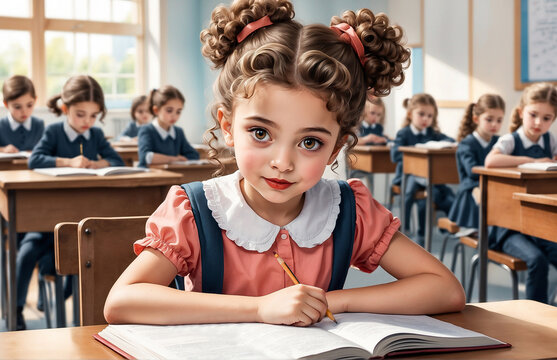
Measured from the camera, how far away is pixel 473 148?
4.18 m

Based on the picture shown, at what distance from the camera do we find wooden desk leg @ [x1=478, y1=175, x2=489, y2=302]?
2988 millimetres

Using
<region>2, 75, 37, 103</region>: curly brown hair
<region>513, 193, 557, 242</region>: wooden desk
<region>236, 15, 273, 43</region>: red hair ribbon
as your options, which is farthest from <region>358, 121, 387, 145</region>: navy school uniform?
<region>236, 15, 273, 43</region>: red hair ribbon

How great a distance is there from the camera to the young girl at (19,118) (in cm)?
510

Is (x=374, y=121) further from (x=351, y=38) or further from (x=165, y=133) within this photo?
(x=351, y=38)

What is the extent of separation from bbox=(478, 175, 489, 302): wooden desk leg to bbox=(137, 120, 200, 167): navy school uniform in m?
2.19

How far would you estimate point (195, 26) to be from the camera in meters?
9.24

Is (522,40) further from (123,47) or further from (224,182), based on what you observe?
(224,182)

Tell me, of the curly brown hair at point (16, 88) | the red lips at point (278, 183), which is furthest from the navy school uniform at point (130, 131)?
the red lips at point (278, 183)

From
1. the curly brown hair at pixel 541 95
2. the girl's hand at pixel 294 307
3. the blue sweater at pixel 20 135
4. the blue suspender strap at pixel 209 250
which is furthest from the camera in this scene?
the blue sweater at pixel 20 135

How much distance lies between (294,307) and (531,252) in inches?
87.2

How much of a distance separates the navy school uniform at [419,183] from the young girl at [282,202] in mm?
4012

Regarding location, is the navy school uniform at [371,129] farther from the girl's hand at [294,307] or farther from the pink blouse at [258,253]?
the girl's hand at [294,307]

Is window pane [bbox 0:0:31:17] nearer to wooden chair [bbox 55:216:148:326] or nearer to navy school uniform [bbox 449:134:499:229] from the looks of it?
navy school uniform [bbox 449:134:499:229]

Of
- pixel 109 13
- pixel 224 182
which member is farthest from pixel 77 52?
pixel 224 182
